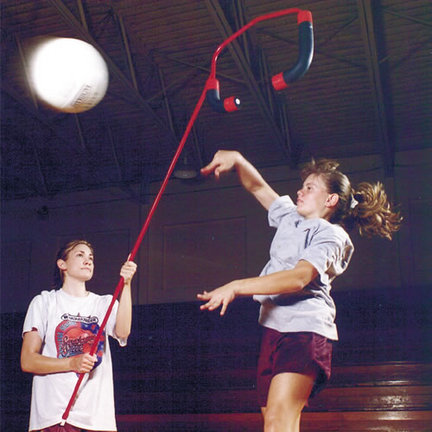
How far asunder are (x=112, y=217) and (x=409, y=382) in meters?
5.16

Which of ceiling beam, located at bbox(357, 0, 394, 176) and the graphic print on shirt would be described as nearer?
the graphic print on shirt

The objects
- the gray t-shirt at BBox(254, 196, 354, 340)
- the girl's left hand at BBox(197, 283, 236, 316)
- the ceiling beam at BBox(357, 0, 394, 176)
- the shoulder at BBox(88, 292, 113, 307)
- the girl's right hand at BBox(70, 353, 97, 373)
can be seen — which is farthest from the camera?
the ceiling beam at BBox(357, 0, 394, 176)

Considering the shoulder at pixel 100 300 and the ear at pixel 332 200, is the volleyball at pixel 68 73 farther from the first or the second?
the ear at pixel 332 200

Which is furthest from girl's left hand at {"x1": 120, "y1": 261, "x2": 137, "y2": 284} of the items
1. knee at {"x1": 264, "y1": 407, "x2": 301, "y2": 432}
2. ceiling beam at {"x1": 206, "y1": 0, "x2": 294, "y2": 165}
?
ceiling beam at {"x1": 206, "y1": 0, "x2": 294, "y2": 165}

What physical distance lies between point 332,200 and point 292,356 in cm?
55

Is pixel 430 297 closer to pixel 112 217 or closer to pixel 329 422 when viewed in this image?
pixel 329 422

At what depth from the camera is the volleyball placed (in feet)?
12.2

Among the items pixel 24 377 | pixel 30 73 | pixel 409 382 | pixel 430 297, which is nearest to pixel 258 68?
pixel 30 73

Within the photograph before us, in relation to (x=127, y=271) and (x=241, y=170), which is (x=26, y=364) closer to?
(x=127, y=271)

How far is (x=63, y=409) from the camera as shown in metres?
2.12

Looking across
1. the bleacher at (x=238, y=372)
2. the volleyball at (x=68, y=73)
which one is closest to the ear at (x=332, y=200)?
the volleyball at (x=68, y=73)

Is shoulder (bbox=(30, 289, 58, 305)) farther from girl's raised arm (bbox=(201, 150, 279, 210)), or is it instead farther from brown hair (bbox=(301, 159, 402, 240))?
brown hair (bbox=(301, 159, 402, 240))

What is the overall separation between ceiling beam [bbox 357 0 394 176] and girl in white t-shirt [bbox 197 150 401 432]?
3.43 m

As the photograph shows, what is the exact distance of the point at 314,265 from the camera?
171 centimetres
